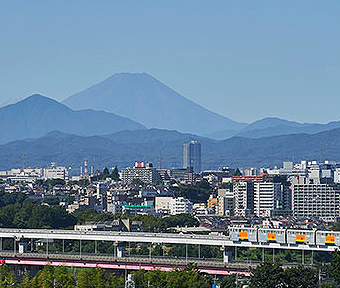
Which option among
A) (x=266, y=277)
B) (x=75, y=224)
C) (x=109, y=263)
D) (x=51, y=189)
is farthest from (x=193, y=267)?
(x=51, y=189)

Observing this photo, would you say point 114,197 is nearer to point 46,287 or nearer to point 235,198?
point 235,198

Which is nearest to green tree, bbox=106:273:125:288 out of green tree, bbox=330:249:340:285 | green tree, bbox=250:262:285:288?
green tree, bbox=250:262:285:288

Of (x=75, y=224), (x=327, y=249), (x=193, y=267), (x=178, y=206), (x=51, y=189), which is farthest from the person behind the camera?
(x=51, y=189)

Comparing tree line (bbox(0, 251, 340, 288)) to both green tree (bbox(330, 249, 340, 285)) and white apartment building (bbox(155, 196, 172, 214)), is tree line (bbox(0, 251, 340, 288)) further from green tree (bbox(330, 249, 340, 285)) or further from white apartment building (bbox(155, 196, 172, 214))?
white apartment building (bbox(155, 196, 172, 214))

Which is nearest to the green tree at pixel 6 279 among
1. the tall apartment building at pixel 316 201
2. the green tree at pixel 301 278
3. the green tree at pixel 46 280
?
the green tree at pixel 46 280

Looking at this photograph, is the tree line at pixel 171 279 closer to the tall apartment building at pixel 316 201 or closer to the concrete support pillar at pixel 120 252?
the concrete support pillar at pixel 120 252

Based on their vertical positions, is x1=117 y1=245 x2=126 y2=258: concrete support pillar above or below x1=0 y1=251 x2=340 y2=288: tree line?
above
